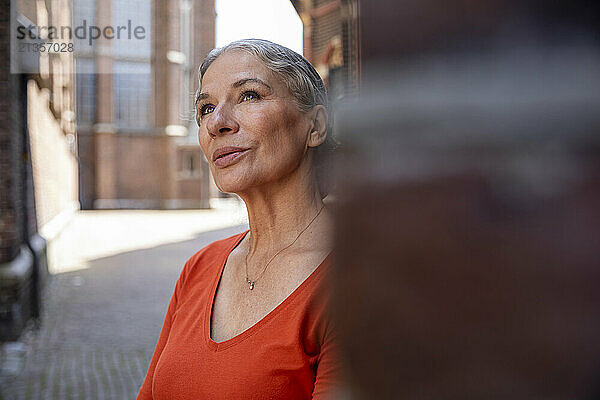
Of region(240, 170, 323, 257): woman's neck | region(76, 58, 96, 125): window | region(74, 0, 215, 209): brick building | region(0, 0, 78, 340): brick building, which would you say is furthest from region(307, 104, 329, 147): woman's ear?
region(76, 58, 96, 125): window

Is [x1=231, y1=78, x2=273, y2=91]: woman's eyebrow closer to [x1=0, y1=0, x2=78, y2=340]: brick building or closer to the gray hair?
the gray hair

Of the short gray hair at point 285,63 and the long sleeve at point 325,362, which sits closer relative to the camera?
the long sleeve at point 325,362

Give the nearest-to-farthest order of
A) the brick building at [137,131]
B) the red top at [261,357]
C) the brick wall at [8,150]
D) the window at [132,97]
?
the red top at [261,357] < the brick wall at [8,150] < the brick building at [137,131] < the window at [132,97]

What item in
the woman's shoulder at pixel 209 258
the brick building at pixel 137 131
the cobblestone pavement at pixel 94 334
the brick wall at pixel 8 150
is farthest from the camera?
the brick building at pixel 137 131

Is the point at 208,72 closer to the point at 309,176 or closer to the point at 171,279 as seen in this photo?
the point at 309,176

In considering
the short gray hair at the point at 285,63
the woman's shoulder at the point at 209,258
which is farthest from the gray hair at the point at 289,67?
the woman's shoulder at the point at 209,258

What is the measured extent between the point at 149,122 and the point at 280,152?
3196cm

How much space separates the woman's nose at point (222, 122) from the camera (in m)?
1.69

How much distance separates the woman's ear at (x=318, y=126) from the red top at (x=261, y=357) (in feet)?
1.35

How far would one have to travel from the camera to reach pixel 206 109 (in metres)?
1.81

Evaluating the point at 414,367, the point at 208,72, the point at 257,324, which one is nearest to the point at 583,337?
the point at 414,367

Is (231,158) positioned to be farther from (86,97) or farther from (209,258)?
(86,97)

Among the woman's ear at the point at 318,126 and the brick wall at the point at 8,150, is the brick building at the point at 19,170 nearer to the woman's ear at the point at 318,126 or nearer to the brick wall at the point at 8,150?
the brick wall at the point at 8,150

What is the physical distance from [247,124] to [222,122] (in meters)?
0.07
